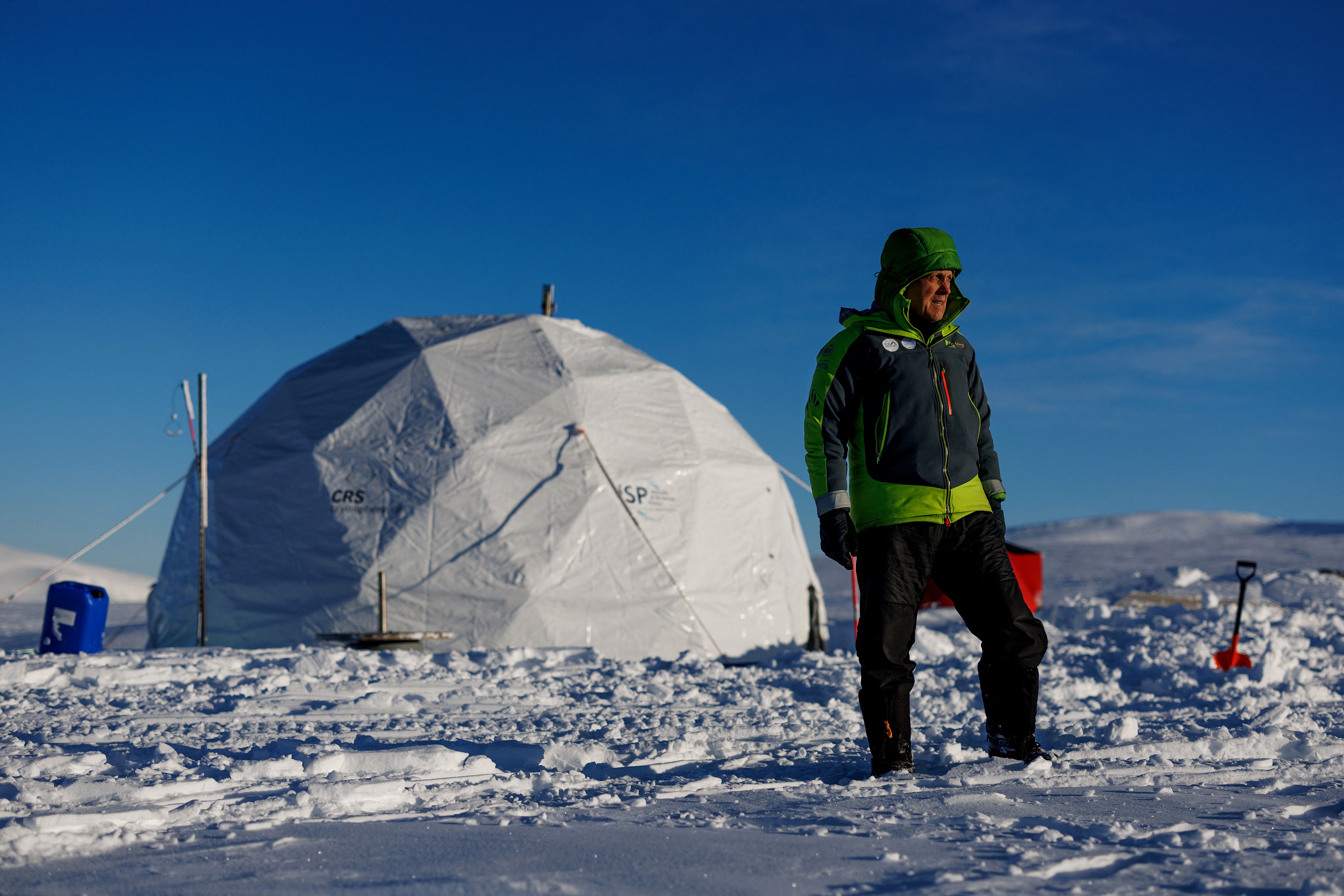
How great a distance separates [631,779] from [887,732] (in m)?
0.72

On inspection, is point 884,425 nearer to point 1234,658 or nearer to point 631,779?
point 631,779

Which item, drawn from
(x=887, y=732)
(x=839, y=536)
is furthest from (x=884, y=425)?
(x=887, y=732)

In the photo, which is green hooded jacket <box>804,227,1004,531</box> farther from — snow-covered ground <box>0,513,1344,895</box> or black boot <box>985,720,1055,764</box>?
snow-covered ground <box>0,513,1344,895</box>

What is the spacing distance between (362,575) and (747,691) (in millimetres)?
4244

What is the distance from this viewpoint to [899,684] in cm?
278

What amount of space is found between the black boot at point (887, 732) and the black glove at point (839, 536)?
382mm

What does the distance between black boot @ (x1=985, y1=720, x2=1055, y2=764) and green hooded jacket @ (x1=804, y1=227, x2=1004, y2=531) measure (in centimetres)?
66

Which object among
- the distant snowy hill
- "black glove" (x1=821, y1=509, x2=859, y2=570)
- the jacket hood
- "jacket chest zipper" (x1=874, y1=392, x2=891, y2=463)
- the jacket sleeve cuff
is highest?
the jacket hood

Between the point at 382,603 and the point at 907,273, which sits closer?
the point at 907,273

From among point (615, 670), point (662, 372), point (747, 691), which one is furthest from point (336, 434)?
point (747, 691)

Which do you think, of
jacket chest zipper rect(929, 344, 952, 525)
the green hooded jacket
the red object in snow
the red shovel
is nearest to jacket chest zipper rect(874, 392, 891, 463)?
the green hooded jacket

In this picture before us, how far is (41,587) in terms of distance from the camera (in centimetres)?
2397

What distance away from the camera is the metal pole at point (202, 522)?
310 inches

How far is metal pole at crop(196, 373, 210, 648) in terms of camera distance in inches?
310
